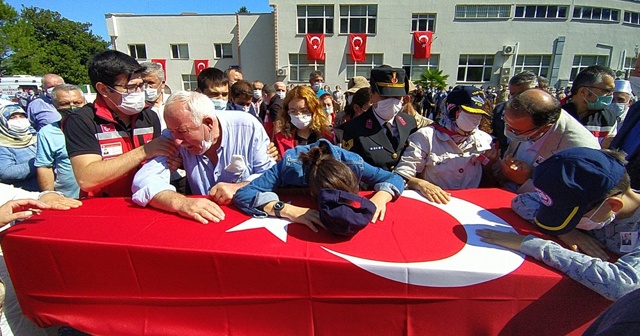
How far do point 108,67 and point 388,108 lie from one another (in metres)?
2.06

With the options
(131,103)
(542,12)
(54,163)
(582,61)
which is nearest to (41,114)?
(54,163)

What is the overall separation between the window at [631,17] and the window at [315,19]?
71.7ft

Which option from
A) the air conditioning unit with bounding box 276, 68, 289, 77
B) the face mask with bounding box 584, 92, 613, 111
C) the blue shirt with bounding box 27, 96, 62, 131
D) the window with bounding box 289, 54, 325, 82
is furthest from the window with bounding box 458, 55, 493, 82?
the blue shirt with bounding box 27, 96, 62, 131

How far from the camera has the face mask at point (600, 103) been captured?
2.97 meters

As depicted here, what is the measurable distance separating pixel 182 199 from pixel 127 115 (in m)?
0.93

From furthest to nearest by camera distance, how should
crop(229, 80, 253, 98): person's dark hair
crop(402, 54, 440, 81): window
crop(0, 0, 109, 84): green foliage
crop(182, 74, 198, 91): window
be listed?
crop(0, 0, 109, 84): green foliage, crop(182, 74, 198, 91): window, crop(402, 54, 440, 81): window, crop(229, 80, 253, 98): person's dark hair

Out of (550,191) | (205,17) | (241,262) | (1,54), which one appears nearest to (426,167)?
(550,191)

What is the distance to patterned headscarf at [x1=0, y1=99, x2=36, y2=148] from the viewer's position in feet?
10.2

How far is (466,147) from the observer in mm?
2322

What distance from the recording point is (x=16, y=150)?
3.13 meters

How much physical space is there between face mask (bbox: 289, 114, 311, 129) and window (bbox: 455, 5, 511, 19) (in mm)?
21467

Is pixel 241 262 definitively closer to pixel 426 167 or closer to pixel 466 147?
pixel 426 167

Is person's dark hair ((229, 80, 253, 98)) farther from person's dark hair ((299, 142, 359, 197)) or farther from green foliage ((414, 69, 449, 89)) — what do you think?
green foliage ((414, 69, 449, 89))

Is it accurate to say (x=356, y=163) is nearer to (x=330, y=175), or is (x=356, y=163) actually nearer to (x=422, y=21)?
(x=330, y=175)
